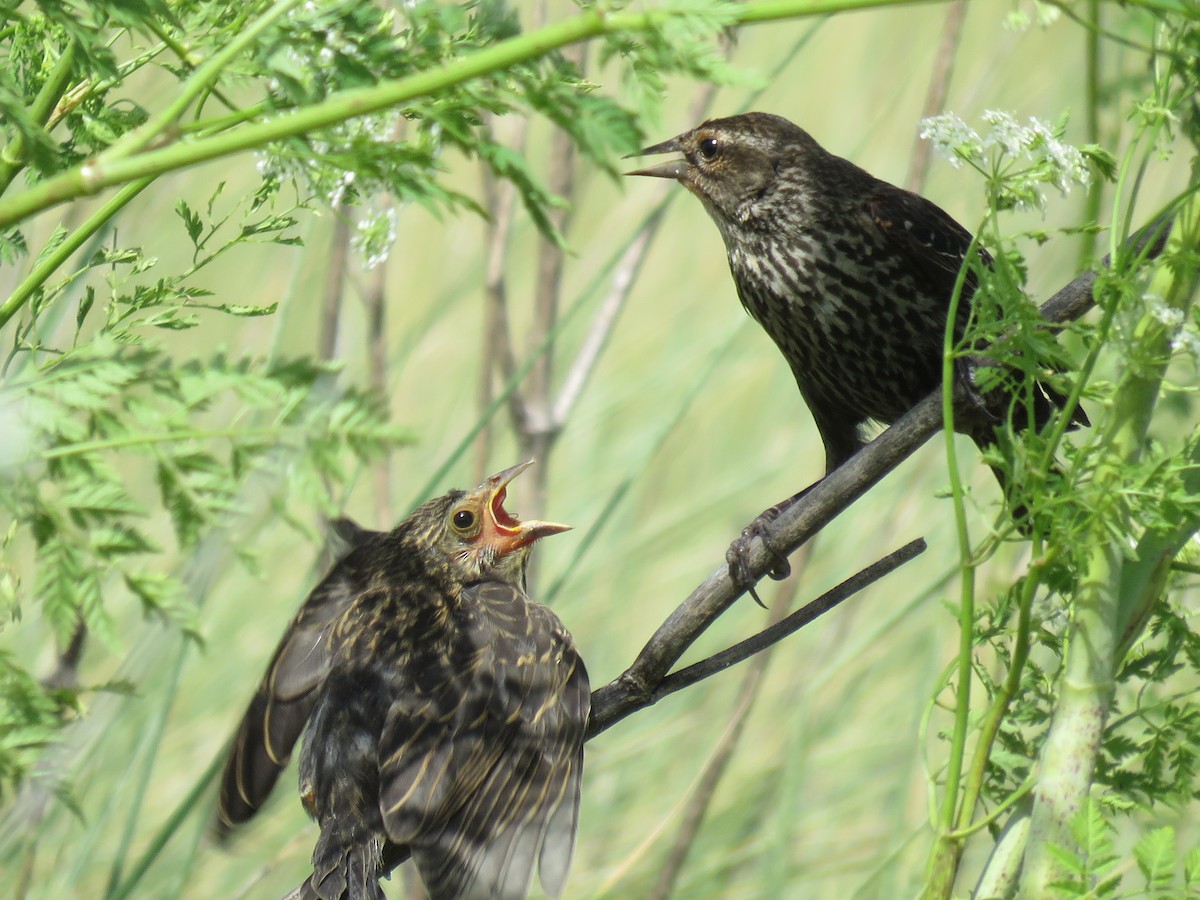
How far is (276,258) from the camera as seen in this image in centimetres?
450

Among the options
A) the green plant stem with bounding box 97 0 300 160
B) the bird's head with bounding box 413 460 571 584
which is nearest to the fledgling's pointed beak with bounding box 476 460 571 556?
the bird's head with bounding box 413 460 571 584

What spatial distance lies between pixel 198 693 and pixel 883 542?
2.15 metres

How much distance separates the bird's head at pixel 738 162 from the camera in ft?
11.1

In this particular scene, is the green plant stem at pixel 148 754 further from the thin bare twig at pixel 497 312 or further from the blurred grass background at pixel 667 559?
the thin bare twig at pixel 497 312

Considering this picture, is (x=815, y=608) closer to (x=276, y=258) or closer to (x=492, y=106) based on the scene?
(x=492, y=106)

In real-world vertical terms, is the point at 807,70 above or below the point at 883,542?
above

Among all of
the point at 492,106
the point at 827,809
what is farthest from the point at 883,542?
the point at 492,106

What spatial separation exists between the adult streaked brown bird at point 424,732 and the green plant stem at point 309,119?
1.60 metres

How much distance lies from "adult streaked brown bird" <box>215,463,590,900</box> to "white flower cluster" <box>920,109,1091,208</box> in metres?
1.31

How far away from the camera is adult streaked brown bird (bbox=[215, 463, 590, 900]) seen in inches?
95.0

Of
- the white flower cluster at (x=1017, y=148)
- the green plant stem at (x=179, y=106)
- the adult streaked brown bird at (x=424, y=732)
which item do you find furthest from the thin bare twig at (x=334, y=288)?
the green plant stem at (x=179, y=106)

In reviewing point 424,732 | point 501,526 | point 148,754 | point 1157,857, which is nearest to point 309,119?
point 1157,857

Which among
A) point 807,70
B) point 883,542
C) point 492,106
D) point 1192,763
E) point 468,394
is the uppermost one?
point 807,70

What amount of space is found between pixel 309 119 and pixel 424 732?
1.79 meters
